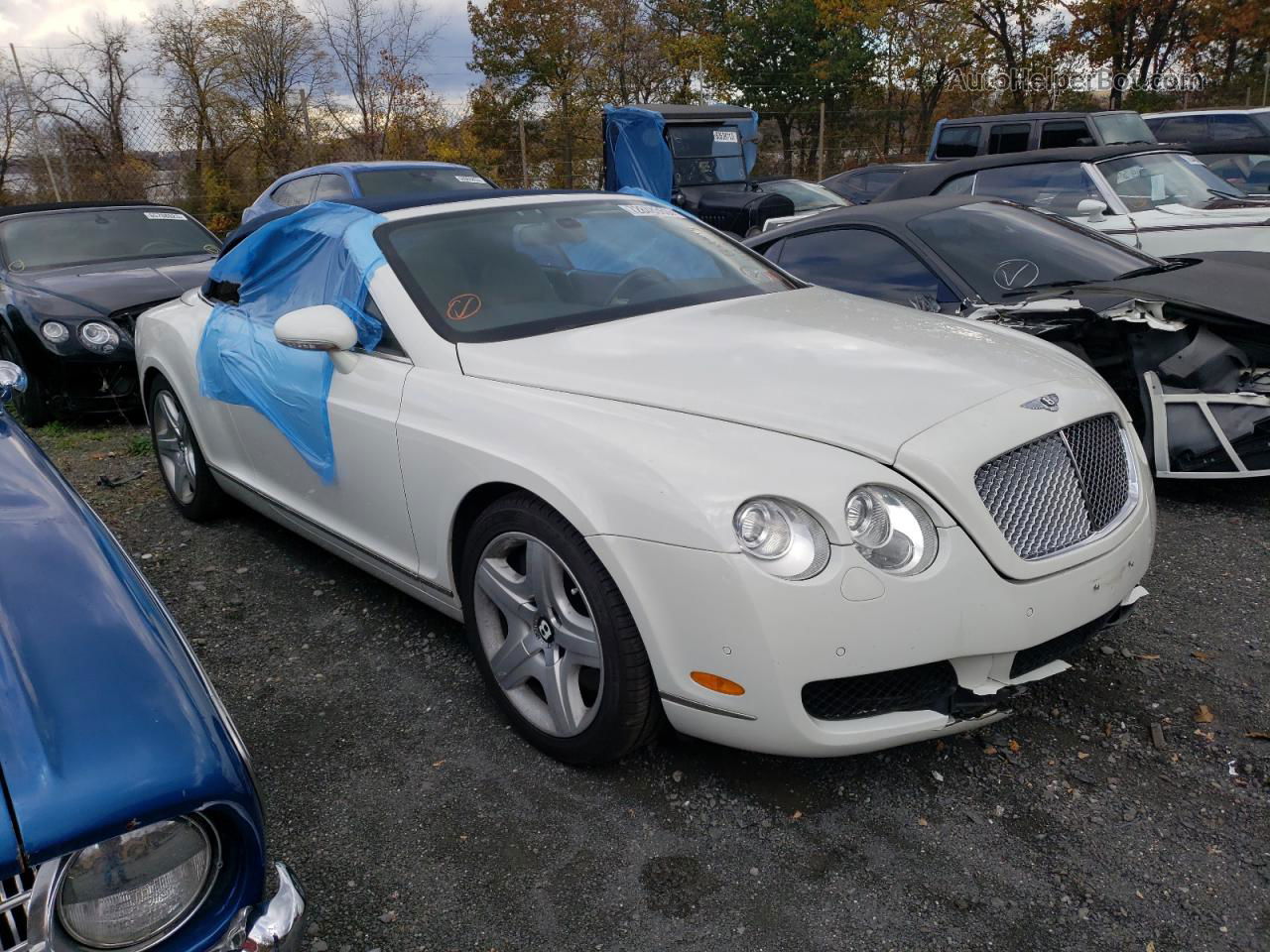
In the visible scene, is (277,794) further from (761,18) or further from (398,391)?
(761,18)

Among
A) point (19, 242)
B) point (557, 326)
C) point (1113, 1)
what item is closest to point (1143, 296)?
point (557, 326)

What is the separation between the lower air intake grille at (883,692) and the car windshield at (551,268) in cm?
138

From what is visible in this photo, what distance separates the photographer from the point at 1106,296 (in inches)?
164

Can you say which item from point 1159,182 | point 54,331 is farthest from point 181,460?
point 1159,182

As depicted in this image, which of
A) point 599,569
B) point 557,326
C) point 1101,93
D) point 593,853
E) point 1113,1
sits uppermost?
point 1113,1

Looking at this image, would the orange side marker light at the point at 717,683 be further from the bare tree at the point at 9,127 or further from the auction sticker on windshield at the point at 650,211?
the bare tree at the point at 9,127

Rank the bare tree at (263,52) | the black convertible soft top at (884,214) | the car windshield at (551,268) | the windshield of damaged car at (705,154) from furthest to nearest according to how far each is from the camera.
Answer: the bare tree at (263,52) → the windshield of damaged car at (705,154) → the black convertible soft top at (884,214) → the car windshield at (551,268)

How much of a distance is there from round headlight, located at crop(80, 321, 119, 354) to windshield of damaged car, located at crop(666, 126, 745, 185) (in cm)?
837

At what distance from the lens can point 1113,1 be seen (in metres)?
22.5

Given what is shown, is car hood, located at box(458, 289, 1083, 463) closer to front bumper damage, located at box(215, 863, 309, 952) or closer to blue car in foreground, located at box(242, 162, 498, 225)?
front bumper damage, located at box(215, 863, 309, 952)

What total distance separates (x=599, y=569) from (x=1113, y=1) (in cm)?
2558

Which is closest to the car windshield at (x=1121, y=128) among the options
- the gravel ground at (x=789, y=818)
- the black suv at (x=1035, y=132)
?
the black suv at (x=1035, y=132)

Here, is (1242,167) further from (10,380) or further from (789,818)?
(10,380)

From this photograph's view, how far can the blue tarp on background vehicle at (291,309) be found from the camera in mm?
3152
